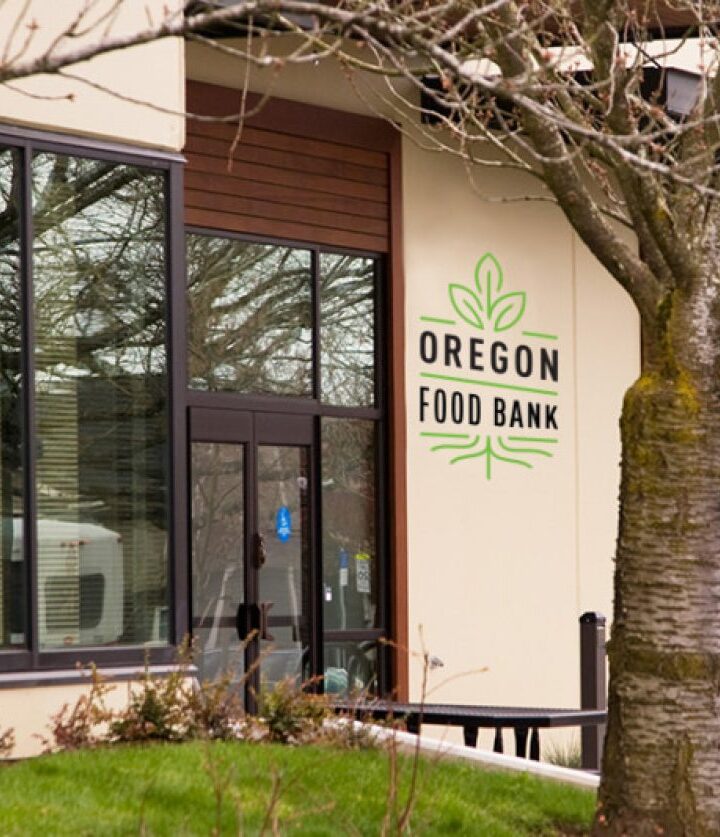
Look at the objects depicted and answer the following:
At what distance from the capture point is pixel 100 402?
37.7ft

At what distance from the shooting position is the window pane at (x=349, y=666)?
1631cm

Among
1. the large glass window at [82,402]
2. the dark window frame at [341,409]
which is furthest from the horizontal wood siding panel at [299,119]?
the large glass window at [82,402]

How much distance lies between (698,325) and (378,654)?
814 cm

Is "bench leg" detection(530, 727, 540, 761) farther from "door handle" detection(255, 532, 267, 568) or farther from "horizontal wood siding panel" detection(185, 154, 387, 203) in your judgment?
"horizontal wood siding panel" detection(185, 154, 387, 203)

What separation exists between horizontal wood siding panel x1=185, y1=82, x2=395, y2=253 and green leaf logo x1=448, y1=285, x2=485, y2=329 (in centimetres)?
94

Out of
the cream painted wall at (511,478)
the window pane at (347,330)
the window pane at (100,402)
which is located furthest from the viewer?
the cream painted wall at (511,478)

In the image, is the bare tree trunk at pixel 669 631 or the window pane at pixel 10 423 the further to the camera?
the window pane at pixel 10 423

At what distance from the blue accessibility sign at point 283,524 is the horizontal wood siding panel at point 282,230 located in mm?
2327

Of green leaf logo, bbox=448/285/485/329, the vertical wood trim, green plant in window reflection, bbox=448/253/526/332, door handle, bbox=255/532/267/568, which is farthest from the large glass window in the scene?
green plant in window reflection, bbox=448/253/526/332

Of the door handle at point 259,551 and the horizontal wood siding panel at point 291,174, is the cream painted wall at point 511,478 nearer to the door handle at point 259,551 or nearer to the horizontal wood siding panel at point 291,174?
the horizontal wood siding panel at point 291,174

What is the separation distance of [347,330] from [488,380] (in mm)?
1740

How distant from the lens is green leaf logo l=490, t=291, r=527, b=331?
17891 millimetres

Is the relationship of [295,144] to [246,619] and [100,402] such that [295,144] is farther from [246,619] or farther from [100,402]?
[100,402]

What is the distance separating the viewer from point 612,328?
19.1m
